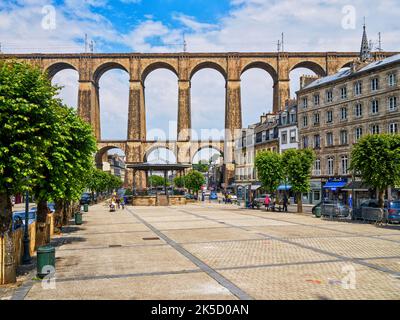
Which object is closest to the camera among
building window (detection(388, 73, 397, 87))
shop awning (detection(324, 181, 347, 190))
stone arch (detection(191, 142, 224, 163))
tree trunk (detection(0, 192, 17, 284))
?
tree trunk (detection(0, 192, 17, 284))

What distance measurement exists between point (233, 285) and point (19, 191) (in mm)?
6418

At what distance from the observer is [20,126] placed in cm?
1074

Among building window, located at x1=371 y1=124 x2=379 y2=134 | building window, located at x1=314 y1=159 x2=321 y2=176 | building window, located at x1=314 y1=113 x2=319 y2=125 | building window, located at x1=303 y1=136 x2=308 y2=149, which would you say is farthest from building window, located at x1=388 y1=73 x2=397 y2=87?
building window, located at x1=303 y1=136 x2=308 y2=149

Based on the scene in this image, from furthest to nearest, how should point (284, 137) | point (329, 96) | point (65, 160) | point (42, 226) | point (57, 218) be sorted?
point (284, 137) < point (329, 96) < point (57, 218) < point (42, 226) < point (65, 160)

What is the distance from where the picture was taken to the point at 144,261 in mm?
13328

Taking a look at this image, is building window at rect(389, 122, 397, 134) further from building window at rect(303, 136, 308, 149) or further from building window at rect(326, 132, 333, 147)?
building window at rect(303, 136, 308, 149)

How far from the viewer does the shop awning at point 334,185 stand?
147 feet

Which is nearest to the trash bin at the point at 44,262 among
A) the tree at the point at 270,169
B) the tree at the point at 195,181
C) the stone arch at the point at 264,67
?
the tree at the point at 270,169

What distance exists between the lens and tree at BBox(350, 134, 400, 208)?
2572cm

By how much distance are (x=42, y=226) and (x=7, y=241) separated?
6.54 meters

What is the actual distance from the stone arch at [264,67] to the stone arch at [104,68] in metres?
25.6

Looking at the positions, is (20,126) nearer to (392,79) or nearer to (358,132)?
(392,79)

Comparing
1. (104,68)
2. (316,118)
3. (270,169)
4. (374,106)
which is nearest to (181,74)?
(104,68)

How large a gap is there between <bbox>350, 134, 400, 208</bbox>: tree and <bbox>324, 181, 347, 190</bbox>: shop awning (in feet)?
59.4
